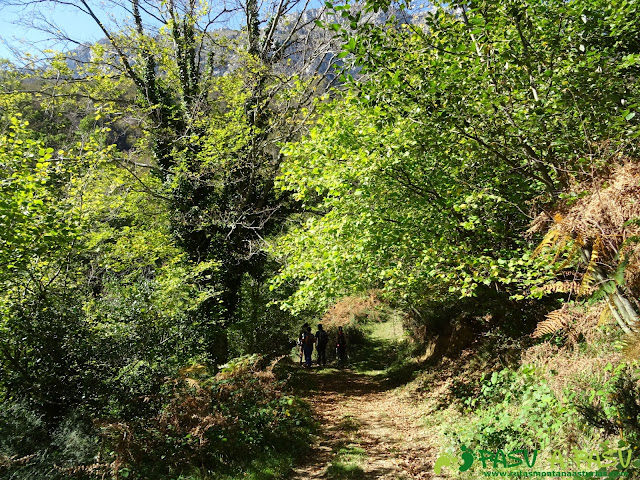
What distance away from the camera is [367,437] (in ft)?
25.7

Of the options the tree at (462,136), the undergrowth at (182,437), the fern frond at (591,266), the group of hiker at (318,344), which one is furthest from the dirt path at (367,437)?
the fern frond at (591,266)

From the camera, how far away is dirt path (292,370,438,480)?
6.17 meters

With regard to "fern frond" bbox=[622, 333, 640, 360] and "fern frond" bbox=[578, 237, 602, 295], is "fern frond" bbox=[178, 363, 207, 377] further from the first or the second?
"fern frond" bbox=[622, 333, 640, 360]

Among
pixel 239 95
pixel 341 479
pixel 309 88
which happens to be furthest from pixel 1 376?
pixel 309 88

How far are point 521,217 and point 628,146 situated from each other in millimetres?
2216

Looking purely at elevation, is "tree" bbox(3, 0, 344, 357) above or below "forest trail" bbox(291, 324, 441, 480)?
above

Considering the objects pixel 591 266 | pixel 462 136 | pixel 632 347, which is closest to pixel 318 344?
pixel 462 136

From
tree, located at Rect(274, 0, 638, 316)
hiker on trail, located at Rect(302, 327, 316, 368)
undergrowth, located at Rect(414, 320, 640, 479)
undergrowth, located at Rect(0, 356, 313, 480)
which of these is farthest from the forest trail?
tree, located at Rect(274, 0, 638, 316)

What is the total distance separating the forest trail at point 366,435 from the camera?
20.3 ft

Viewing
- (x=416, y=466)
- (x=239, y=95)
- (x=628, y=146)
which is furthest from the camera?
(x=239, y=95)

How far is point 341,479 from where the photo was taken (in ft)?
19.5

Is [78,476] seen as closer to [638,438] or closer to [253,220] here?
[638,438]

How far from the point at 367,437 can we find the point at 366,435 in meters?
0.13

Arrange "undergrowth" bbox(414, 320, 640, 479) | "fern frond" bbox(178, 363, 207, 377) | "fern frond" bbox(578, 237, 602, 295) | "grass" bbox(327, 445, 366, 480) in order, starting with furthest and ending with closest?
"fern frond" bbox(178, 363, 207, 377), "grass" bbox(327, 445, 366, 480), "undergrowth" bbox(414, 320, 640, 479), "fern frond" bbox(578, 237, 602, 295)
